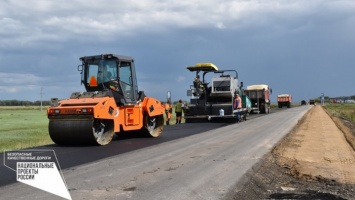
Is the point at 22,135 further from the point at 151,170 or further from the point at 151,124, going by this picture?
the point at 151,170

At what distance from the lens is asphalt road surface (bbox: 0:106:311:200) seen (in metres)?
6.54

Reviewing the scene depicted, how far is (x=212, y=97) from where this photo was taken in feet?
84.8

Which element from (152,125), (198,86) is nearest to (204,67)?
(198,86)

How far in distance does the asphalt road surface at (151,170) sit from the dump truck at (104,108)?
506mm

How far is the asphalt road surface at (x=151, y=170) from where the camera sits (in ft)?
21.5

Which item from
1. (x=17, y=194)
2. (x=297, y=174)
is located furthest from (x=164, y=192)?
(x=297, y=174)

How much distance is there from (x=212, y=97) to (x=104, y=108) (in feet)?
45.8

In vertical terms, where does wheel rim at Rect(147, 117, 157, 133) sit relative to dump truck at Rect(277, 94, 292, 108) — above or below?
below

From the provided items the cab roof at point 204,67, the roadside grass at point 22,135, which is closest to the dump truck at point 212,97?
the cab roof at point 204,67

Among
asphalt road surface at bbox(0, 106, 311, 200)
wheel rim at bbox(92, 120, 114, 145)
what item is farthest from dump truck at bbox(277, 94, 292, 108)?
wheel rim at bbox(92, 120, 114, 145)

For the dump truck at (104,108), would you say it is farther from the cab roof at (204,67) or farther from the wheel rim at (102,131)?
the cab roof at (204,67)

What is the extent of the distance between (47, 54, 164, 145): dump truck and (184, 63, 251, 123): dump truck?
9.28 m

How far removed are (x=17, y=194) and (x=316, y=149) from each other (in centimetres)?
892

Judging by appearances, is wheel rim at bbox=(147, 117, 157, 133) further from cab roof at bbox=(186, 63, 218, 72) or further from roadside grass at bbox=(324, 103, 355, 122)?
roadside grass at bbox=(324, 103, 355, 122)
